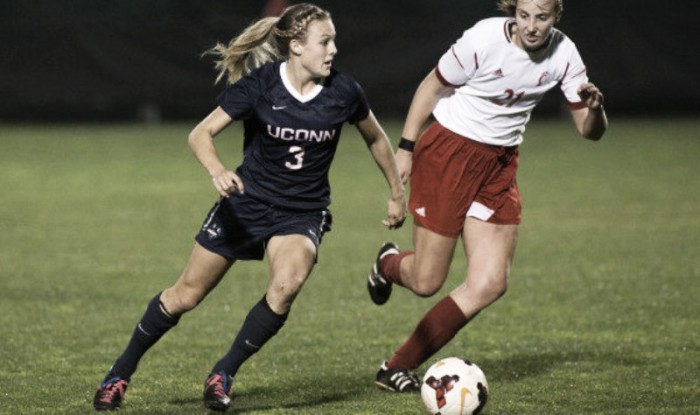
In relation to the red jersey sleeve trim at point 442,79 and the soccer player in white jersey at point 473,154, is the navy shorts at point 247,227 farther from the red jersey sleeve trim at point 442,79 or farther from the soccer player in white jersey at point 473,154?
the red jersey sleeve trim at point 442,79

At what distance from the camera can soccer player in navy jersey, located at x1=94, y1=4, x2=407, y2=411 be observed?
518cm

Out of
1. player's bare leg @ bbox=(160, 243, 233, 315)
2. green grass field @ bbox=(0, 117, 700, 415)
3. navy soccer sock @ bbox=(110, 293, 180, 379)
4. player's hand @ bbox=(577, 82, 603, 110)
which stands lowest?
green grass field @ bbox=(0, 117, 700, 415)

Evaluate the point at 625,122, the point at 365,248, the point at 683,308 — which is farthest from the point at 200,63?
the point at 683,308

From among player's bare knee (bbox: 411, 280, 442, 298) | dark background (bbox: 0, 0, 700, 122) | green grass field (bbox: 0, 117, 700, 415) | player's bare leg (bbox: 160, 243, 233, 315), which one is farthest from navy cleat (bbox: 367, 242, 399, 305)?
dark background (bbox: 0, 0, 700, 122)

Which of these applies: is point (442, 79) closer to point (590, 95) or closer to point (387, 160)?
point (387, 160)

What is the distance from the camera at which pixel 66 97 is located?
66.1 ft

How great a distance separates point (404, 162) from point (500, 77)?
1.92 feet

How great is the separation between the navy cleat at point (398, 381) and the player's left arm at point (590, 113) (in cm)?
135

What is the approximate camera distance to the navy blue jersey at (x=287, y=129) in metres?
5.24

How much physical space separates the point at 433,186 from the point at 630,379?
128 centimetres

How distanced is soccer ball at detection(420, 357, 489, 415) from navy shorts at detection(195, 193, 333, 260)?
0.76m

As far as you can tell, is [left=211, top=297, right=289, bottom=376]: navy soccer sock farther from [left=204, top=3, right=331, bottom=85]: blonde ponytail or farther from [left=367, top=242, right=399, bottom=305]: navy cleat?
[left=367, top=242, right=399, bottom=305]: navy cleat

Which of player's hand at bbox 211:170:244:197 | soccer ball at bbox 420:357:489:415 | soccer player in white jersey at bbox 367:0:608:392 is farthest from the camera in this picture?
soccer player in white jersey at bbox 367:0:608:392

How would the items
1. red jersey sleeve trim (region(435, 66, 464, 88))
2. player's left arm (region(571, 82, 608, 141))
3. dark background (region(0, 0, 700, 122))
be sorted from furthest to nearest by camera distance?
dark background (region(0, 0, 700, 122))
red jersey sleeve trim (region(435, 66, 464, 88))
player's left arm (region(571, 82, 608, 141))
